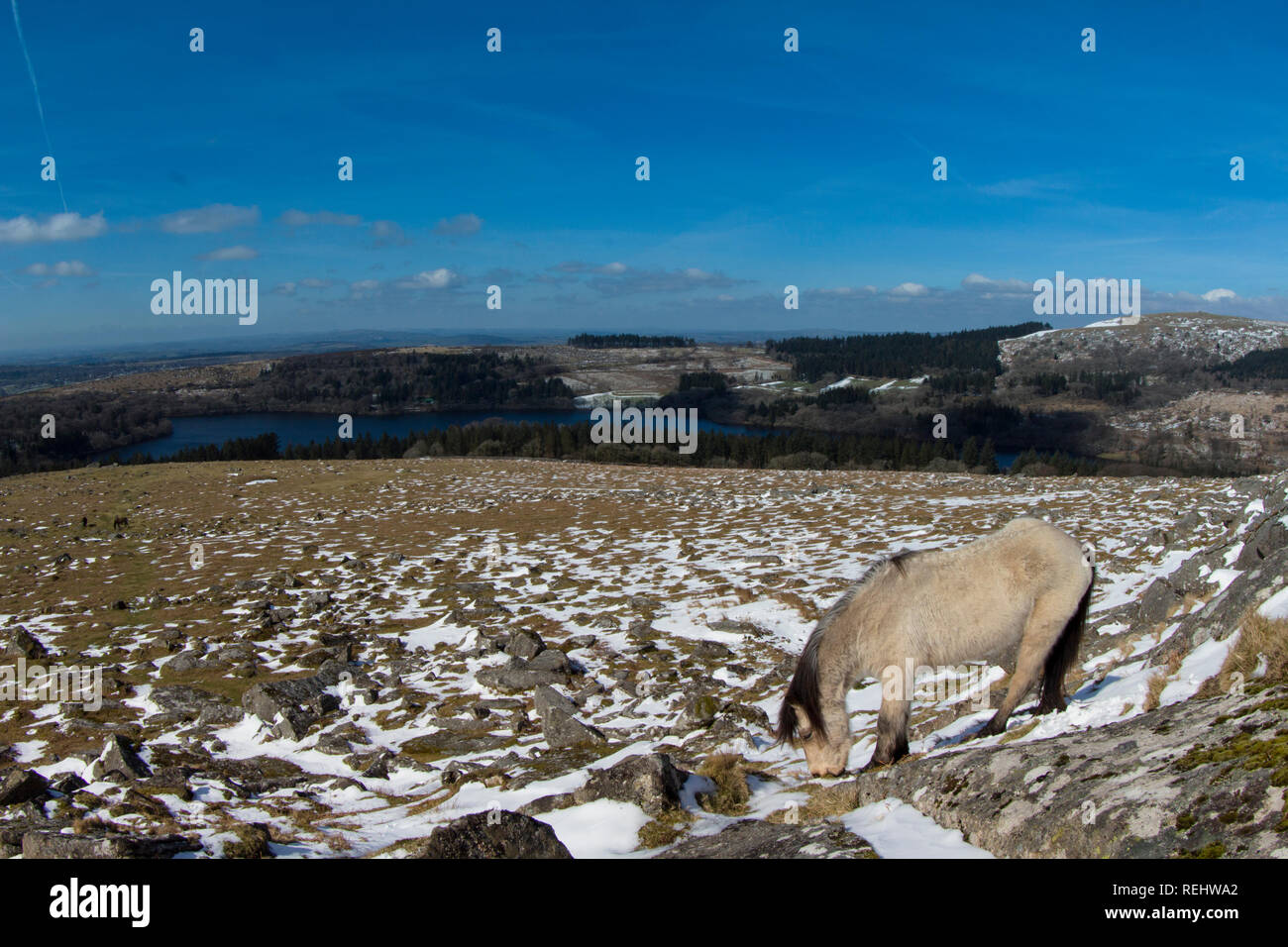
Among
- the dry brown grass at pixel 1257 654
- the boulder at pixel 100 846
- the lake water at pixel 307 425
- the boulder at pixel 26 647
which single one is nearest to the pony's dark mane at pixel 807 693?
the dry brown grass at pixel 1257 654

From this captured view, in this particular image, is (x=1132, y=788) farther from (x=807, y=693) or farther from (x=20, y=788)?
(x=20, y=788)

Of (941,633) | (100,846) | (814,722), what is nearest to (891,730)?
(814,722)

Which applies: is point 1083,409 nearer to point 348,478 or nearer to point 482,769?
point 348,478

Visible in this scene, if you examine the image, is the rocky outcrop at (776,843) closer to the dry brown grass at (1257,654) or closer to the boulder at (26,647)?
the dry brown grass at (1257,654)

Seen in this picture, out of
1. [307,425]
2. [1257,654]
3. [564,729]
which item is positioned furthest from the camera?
[307,425]

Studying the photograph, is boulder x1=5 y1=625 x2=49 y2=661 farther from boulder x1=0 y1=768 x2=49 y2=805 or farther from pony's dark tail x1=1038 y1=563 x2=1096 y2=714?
pony's dark tail x1=1038 y1=563 x2=1096 y2=714
